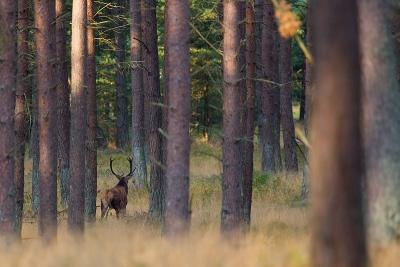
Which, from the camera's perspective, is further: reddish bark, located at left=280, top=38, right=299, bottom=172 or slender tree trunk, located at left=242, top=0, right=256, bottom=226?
reddish bark, located at left=280, top=38, right=299, bottom=172

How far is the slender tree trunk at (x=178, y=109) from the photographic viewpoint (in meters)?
12.3

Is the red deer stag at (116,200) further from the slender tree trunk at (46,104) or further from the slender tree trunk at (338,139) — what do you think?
the slender tree trunk at (338,139)

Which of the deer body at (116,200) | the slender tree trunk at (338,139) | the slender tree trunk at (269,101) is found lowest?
the deer body at (116,200)

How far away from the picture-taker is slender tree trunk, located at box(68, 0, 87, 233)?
17000 mm

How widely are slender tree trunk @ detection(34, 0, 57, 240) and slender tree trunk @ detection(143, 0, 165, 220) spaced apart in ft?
12.9

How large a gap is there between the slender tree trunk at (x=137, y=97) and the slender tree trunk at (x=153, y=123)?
9.48 feet

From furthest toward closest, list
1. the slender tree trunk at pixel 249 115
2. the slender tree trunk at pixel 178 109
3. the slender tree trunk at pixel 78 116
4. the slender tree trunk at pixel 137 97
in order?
the slender tree trunk at pixel 137 97, the slender tree trunk at pixel 249 115, the slender tree trunk at pixel 78 116, the slender tree trunk at pixel 178 109

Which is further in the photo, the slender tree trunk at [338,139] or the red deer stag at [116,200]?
the red deer stag at [116,200]

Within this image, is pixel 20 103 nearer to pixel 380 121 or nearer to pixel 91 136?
pixel 91 136

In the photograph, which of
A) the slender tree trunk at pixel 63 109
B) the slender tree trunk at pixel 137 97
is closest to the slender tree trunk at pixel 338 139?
the slender tree trunk at pixel 63 109

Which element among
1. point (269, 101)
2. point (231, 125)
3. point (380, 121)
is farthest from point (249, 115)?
point (269, 101)

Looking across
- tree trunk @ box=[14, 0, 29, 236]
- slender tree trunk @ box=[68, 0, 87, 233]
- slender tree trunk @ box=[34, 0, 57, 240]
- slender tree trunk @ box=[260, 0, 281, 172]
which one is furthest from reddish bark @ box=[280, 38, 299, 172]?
slender tree trunk @ box=[34, 0, 57, 240]

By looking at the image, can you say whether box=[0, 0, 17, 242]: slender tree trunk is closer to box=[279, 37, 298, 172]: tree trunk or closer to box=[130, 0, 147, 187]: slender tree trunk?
box=[130, 0, 147, 187]: slender tree trunk

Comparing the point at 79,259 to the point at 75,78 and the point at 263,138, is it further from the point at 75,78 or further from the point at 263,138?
the point at 263,138
